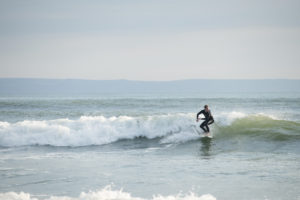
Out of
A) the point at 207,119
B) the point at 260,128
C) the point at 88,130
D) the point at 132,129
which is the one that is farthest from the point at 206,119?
the point at 88,130

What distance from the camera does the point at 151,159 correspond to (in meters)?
13.5

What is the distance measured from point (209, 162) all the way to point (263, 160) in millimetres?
1882

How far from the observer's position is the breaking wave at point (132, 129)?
59.5 ft

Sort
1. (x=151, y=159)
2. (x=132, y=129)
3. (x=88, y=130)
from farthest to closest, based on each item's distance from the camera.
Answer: (x=132, y=129) < (x=88, y=130) < (x=151, y=159)

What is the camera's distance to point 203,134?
18.2 metres

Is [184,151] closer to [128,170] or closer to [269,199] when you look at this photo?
[128,170]

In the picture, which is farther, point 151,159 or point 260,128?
point 260,128

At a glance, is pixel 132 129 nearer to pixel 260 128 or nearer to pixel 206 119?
pixel 206 119

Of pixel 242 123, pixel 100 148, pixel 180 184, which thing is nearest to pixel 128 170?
pixel 180 184

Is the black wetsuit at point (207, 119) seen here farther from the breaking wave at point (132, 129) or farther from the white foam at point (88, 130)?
the white foam at point (88, 130)

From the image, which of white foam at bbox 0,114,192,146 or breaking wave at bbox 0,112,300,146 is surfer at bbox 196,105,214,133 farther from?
white foam at bbox 0,114,192,146

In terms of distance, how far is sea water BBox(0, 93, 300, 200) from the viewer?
911cm

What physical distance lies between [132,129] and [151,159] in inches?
257

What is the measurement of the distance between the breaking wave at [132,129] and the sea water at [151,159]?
50 millimetres
